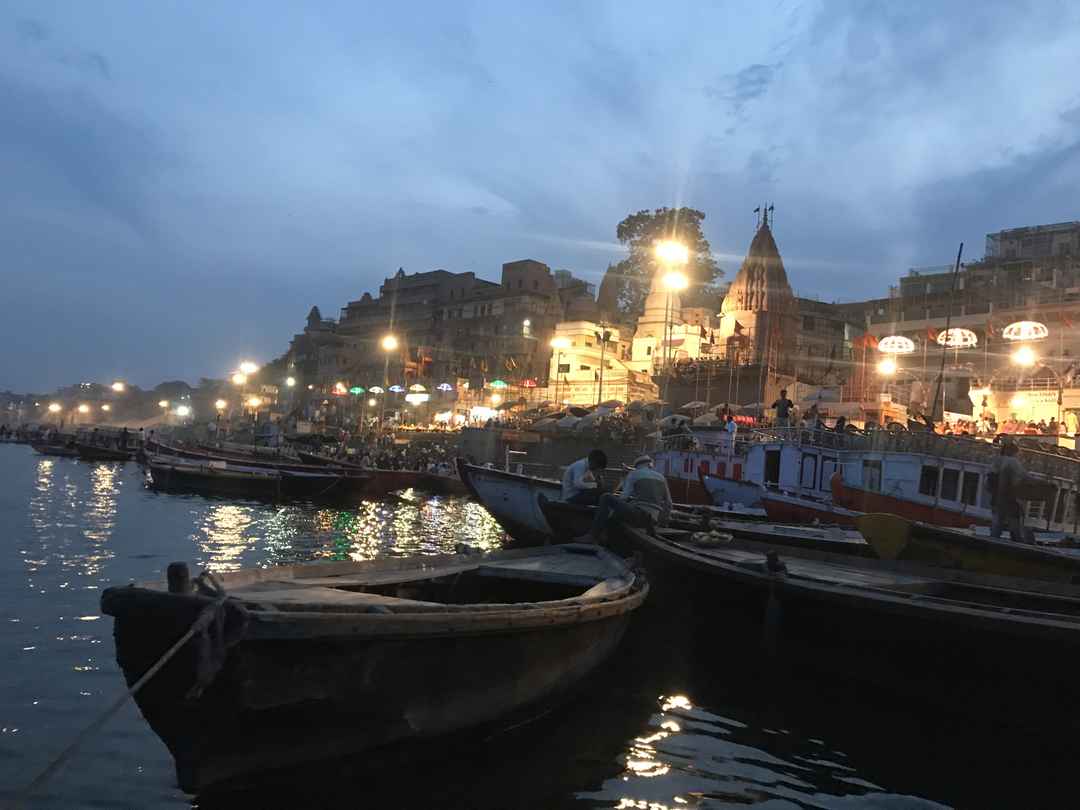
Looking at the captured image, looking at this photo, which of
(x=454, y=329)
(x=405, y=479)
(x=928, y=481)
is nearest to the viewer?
(x=928, y=481)

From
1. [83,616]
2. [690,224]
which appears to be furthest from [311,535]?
[690,224]

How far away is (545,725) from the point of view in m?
6.86

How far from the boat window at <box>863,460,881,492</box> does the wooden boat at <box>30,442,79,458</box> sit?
64.7 metres

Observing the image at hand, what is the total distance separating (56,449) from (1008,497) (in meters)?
77.5

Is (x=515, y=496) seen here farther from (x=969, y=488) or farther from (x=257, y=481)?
(x=257, y=481)

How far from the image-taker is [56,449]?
69125 millimetres

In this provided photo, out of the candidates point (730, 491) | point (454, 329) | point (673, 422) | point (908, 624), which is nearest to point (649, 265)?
point (454, 329)

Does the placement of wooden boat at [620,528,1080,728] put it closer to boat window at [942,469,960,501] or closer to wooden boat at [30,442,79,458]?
boat window at [942,469,960,501]

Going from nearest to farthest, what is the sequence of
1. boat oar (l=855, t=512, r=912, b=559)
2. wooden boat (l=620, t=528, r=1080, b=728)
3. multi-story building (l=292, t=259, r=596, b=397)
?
wooden boat (l=620, t=528, r=1080, b=728)
boat oar (l=855, t=512, r=912, b=559)
multi-story building (l=292, t=259, r=596, b=397)

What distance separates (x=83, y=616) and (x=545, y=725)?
24.8 ft

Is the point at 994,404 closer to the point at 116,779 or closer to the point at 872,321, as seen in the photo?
the point at 872,321

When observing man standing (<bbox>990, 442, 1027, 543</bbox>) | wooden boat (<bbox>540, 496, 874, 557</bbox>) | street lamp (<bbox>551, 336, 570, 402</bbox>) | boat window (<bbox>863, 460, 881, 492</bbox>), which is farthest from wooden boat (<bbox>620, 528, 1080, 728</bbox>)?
street lamp (<bbox>551, 336, 570, 402</bbox>)

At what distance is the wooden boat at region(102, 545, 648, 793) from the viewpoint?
4.50 meters

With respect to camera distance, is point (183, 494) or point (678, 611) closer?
point (678, 611)
